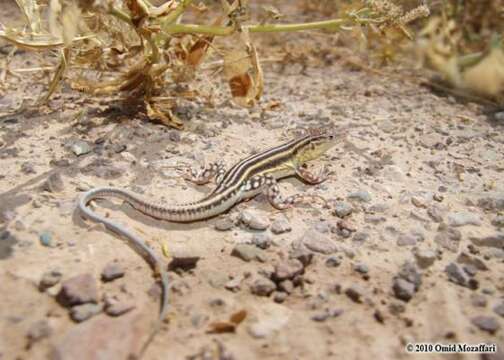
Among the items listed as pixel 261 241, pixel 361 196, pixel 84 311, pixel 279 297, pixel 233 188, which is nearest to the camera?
pixel 84 311

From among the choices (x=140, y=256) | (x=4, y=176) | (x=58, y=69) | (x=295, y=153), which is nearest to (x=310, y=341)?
(x=140, y=256)

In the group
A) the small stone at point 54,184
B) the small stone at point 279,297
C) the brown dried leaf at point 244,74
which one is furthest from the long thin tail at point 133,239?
the brown dried leaf at point 244,74

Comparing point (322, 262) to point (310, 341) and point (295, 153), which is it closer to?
point (310, 341)

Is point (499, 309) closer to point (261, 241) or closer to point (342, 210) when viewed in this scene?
point (342, 210)

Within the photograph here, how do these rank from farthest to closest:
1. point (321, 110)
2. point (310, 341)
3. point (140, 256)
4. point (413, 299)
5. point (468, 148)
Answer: point (321, 110) < point (468, 148) < point (140, 256) < point (413, 299) < point (310, 341)

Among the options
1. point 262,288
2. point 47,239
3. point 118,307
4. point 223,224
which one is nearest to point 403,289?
point 262,288

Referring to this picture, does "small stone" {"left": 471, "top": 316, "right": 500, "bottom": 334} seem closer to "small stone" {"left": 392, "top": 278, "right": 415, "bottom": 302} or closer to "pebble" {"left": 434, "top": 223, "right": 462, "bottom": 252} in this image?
"small stone" {"left": 392, "top": 278, "right": 415, "bottom": 302}

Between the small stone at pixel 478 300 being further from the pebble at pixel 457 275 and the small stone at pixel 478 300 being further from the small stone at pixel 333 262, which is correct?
the small stone at pixel 333 262

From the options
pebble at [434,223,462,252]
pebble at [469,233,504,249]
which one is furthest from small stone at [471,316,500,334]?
pebble at [469,233,504,249]
